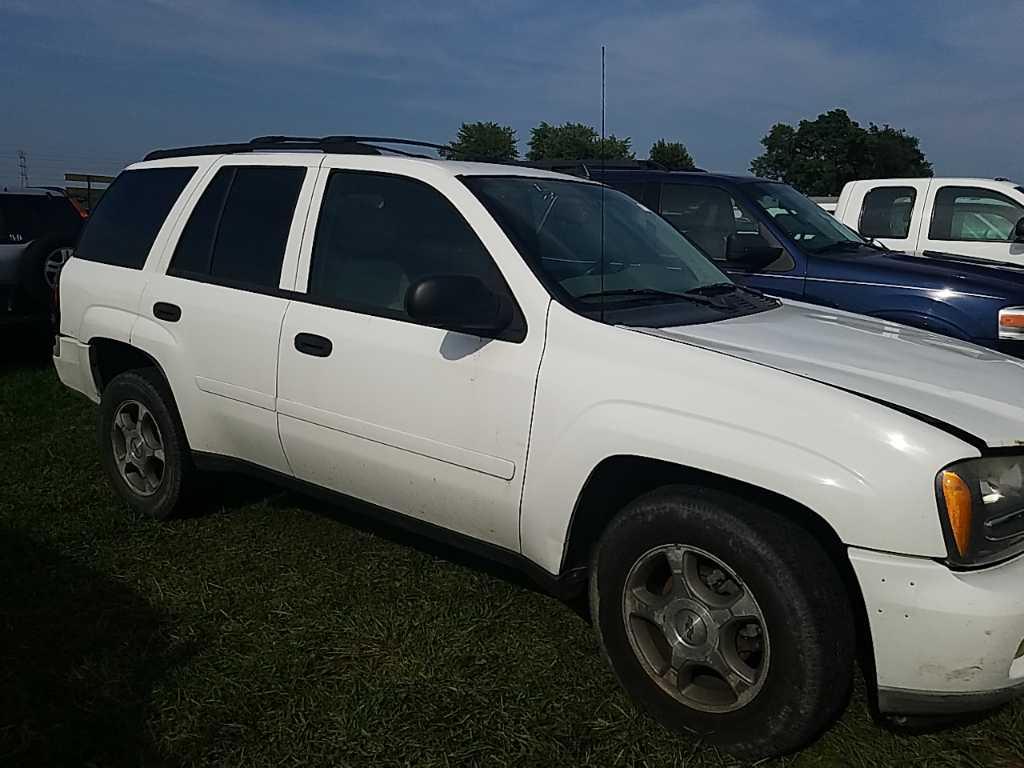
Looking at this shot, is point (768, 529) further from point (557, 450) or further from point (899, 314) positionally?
point (899, 314)

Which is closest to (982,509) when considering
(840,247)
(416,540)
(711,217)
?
(416,540)

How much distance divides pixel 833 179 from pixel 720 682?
8719 cm

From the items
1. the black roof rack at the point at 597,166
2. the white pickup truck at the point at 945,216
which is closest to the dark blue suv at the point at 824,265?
the black roof rack at the point at 597,166

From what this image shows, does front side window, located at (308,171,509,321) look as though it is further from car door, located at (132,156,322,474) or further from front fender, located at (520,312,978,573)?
front fender, located at (520,312,978,573)

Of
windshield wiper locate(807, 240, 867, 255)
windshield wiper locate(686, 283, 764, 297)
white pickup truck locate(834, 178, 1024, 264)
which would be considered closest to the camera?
windshield wiper locate(686, 283, 764, 297)

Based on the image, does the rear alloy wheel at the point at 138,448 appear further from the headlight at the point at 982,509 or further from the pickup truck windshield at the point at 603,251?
the headlight at the point at 982,509

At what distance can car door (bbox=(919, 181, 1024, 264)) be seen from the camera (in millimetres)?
8578

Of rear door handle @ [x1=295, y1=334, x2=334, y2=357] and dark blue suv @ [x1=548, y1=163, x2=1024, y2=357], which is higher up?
dark blue suv @ [x1=548, y1=163, x2=1024, y2=357]

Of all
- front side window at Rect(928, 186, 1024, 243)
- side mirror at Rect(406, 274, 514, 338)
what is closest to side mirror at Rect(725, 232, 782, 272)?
side mirror at Rect(406, 274, 514, 338)

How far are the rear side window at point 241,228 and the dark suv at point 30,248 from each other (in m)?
4.02

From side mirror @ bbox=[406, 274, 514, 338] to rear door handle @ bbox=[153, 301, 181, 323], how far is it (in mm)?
1572

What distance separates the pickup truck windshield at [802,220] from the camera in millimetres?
6277

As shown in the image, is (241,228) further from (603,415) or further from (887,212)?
(887,212)

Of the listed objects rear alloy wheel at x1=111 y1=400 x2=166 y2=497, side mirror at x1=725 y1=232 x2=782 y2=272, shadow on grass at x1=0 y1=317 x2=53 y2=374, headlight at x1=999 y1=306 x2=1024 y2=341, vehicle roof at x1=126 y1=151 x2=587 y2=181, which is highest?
vehicle roof at x1=126 y1=151 x2=587 y2=181
